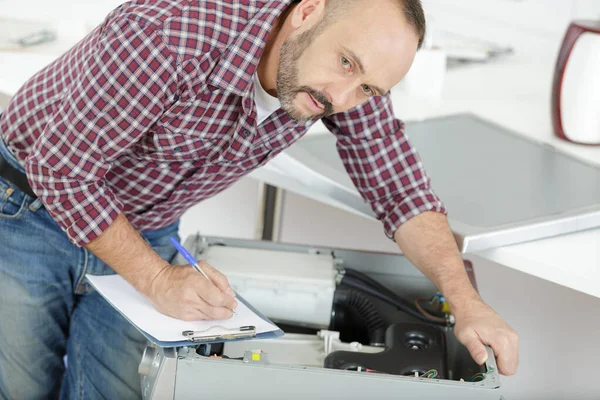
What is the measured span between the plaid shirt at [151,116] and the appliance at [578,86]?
0.60 m

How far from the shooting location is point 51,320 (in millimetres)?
1453

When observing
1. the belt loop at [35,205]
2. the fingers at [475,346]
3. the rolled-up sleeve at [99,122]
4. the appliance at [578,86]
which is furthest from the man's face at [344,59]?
the appliance at [578,86]

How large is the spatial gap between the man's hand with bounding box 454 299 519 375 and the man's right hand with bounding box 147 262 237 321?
0.35 m

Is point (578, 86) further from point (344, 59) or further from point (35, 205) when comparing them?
point (35, 205)

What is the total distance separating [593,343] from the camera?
1682 millimetres

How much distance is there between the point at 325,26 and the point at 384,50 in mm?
94

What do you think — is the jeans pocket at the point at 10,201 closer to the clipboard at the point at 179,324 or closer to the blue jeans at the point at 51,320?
the blue jeans at the point at 51,320

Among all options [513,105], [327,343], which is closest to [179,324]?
[327,343]

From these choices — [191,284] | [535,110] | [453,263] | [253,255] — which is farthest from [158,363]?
[535,110]

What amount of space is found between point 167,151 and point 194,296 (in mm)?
270

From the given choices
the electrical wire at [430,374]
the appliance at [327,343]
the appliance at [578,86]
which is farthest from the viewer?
the appliance at [578,86]

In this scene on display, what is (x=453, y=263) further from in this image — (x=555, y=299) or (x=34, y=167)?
(x=34, y=167)

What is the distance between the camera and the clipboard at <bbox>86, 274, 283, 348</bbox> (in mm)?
1056

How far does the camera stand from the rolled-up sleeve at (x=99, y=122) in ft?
3.66
